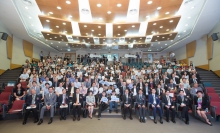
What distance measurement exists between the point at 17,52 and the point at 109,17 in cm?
811

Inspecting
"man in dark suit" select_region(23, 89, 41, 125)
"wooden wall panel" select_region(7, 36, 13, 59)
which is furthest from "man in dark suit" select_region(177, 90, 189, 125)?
"wooden wall panel" select_region(7, 36, 13, 59)

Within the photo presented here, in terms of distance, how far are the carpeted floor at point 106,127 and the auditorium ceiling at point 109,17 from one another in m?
5.68

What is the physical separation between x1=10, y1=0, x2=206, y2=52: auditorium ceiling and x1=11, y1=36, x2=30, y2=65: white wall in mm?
1295

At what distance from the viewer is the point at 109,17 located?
817 centimetres

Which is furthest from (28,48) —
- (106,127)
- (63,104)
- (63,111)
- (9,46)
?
(106,127)

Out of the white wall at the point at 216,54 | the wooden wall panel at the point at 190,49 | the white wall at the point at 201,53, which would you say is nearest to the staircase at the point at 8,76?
the white wall at the point at 216,54

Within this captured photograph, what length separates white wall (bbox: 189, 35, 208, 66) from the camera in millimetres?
9328

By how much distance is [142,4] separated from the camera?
21.7ft

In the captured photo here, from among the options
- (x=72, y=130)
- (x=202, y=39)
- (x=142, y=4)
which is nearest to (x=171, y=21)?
(x=142, y=4)

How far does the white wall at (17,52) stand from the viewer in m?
9.66

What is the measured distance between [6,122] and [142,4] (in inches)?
300

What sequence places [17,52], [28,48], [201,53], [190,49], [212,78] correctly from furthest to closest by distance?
1. [28,48]
2. [190,49]
3. [17,52]
4. [201,53]
5. [212,78]

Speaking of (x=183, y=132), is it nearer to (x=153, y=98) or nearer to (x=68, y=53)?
(x=153, y=98)

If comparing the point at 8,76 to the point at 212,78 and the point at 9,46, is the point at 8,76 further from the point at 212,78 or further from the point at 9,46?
the point at 212,78
